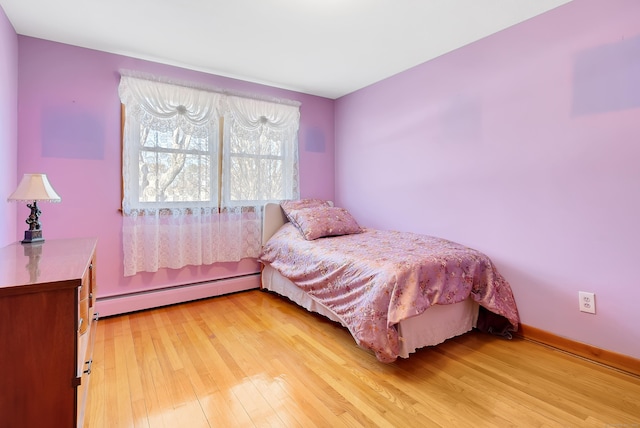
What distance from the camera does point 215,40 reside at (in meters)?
2.49

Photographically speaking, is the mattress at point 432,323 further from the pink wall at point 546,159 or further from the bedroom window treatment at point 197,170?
the bedroom window treatment at point 197,170

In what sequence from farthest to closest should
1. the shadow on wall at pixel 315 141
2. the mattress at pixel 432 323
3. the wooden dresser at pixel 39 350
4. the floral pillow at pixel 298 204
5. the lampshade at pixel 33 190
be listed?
1. the shadow on wall at pixel 315 141
2. the floral pillow at pixel 298 204
3. the mattress at pixel 432 323
4. the lampshade at pixel 33 190
5. the wooden dresser at pixel 39 350

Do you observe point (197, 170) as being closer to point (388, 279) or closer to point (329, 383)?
point (388, 279)

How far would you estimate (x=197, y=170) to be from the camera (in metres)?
3.06

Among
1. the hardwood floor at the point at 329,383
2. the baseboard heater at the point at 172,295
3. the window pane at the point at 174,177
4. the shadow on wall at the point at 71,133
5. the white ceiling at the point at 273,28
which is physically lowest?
the hardwood floor at the point at 329,383

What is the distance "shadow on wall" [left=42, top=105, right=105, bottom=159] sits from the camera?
8.09 ft

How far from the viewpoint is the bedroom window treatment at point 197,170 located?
278 cm

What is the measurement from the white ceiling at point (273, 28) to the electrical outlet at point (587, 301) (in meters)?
1.90

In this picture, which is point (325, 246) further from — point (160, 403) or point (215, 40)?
point (215, 40)

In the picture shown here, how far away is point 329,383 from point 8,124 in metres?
2.73

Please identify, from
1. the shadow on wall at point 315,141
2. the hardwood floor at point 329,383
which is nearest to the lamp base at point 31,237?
the hardwood floor at point 329,383

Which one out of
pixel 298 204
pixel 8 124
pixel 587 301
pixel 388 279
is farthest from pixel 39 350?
pixel 587 301

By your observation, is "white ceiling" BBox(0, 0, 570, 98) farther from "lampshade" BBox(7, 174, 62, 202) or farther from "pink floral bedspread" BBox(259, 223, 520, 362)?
"pink floral bedspread" BBox(259, 223, 520, 362)

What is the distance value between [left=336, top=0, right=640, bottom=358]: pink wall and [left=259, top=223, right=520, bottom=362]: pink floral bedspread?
11.2 inches
